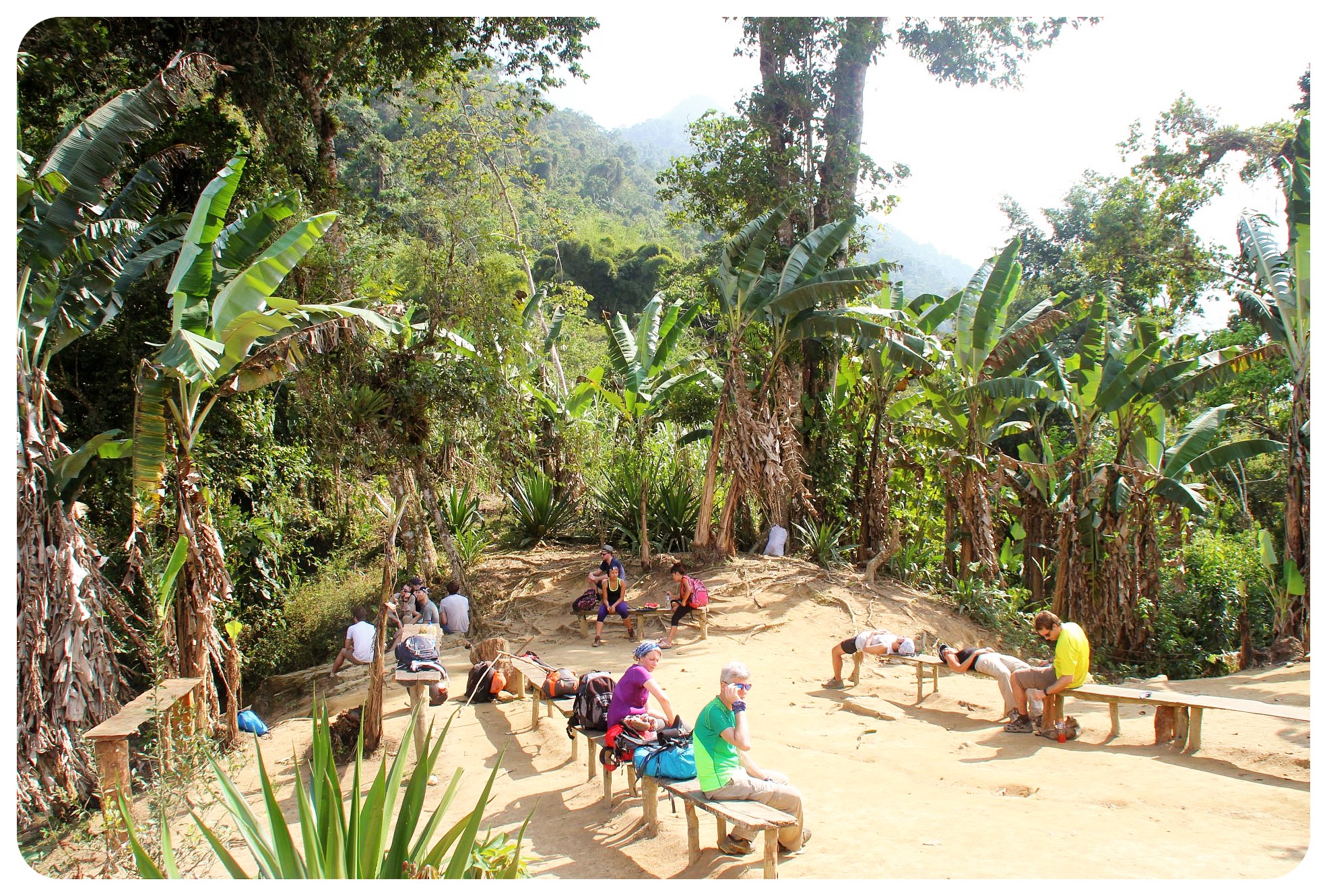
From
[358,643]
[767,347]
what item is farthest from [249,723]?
[767,347]

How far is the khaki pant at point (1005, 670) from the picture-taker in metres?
6.15

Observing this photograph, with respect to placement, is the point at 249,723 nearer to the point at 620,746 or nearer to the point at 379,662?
the point at 379,662

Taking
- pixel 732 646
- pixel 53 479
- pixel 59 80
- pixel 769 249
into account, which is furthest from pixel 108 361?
pixel 769 249

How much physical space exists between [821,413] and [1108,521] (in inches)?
156

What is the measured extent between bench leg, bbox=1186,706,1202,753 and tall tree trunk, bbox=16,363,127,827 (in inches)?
282

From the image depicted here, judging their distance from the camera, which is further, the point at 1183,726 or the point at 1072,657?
the point at 1072,657

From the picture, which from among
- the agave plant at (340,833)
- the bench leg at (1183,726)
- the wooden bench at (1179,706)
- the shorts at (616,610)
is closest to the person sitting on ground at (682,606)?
the shorts at (616,610)

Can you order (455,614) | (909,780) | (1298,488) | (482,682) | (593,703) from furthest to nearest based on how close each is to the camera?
(455,614) → (1298,488) → (482,682) → (593,703) → (909,780)

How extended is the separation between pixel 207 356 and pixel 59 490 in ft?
4.52

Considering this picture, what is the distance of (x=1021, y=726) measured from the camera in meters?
6.06

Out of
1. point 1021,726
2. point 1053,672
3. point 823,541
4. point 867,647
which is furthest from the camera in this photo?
point 823,541

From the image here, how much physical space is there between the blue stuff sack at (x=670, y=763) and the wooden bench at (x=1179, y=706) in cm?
312

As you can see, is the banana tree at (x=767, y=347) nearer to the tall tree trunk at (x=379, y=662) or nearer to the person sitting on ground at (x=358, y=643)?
the person sitting on ground at (x=358, y=643)

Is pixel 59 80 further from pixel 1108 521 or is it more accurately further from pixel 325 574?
pixel 1108 521
